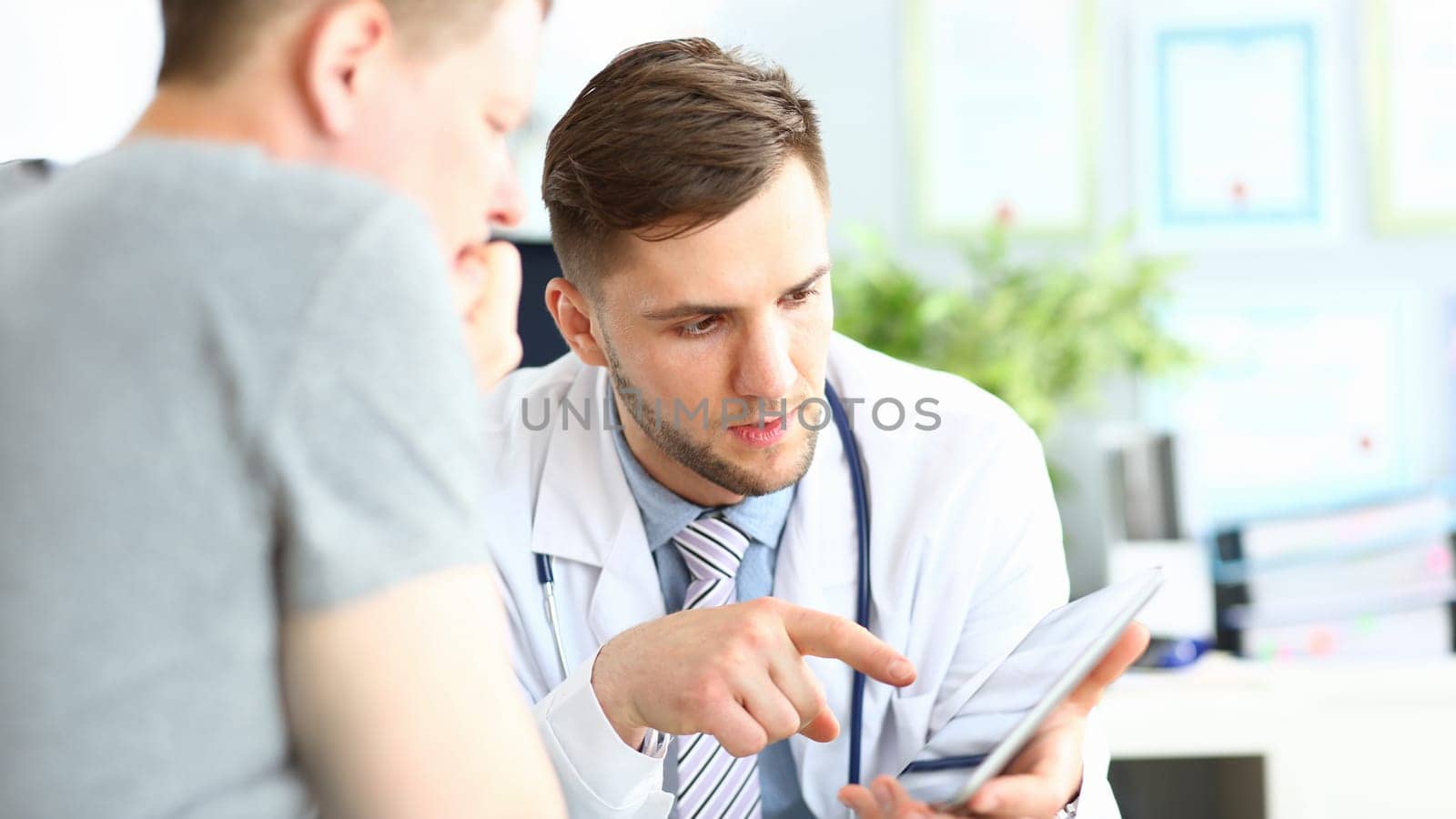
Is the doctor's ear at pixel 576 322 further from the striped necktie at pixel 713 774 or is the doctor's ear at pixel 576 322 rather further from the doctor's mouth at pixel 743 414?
the striped necktie at pixel 713 774

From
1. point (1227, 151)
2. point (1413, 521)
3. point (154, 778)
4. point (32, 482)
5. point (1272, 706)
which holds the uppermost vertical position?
point (1227, 151)

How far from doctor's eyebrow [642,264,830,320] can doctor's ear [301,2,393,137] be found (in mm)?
674

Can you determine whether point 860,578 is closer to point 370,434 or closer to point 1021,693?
point 1021,693

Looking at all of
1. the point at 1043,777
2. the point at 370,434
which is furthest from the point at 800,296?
the point at 370,434

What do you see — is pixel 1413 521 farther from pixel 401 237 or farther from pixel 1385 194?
pixel 401 237

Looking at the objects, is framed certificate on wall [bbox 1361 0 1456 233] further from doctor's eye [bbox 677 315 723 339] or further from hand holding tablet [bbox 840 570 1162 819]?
hand holding tablet [bbox 840 570 1162 819]

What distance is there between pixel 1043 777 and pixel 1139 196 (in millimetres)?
2140

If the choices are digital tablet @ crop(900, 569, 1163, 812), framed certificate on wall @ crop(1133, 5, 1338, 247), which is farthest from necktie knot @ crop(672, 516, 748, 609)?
framed certificate on wall @ crop(1133, 5, 1338, 247)

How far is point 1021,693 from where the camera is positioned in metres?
0.97

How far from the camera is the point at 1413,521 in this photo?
2389mm

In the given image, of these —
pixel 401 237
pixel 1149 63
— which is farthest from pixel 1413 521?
pixel 401 237

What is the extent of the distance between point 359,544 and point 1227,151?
2.72m

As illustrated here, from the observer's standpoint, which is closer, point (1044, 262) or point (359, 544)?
point (359, 544)

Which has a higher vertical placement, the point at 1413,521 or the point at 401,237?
the point at 401,237
